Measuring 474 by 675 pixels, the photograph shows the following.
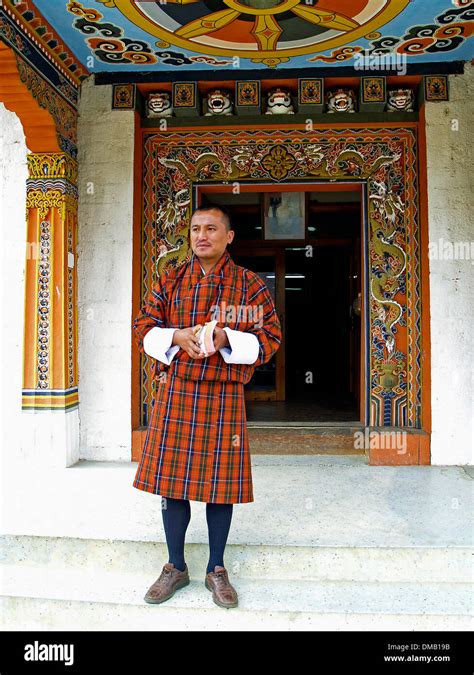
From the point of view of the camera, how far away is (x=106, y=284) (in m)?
4.70

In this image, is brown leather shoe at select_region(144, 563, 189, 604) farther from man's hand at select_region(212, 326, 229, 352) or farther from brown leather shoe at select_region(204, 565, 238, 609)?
man's hand at select_region(212, 326, 229, 352)

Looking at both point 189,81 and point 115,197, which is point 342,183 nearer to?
point 189,81

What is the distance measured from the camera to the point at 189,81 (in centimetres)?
463

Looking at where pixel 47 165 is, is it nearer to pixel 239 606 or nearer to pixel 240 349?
pixel 240 349

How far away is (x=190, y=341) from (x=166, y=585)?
1.12m

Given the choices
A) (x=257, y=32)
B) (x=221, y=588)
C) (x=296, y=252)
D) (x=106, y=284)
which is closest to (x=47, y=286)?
(x=106, y=284)

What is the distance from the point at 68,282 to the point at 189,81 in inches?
75.2

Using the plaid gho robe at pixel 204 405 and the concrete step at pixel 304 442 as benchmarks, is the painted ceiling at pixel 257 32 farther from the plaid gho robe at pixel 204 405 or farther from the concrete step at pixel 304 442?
the concrete step at pixel 304 442

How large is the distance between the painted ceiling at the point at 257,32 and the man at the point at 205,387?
2.02 metres

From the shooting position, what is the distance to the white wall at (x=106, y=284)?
184 inches

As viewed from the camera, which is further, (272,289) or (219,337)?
(272,289)

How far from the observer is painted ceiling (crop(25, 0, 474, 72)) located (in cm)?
366

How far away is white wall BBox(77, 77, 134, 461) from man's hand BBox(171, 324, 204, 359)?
247 centimetres

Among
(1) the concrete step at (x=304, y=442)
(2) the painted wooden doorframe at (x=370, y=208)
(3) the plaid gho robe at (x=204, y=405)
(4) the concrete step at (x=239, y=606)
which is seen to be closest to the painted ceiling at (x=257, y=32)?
(2) the painted wooden doorframe at (x=370, y=208)
